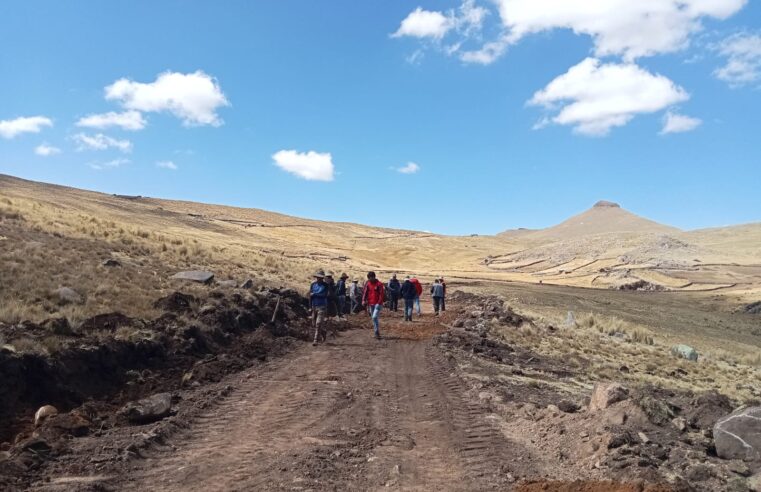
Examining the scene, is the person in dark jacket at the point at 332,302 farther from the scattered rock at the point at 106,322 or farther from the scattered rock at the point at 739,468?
the scattered rock at the point at 739,468

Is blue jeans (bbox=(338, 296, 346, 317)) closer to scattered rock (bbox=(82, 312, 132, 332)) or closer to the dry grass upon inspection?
the dry grass

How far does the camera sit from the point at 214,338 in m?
13.7

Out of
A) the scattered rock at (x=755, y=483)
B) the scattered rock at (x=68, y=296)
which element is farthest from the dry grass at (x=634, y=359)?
the scattered rock at (x=68, y=296)

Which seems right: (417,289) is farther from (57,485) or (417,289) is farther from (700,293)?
(700,293)

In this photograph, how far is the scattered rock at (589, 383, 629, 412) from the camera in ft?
26.9

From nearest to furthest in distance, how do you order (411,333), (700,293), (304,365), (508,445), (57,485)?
1. (57,485)
2. (508,445)
3. (304,365)
4. (411,333)
5. (700,293)

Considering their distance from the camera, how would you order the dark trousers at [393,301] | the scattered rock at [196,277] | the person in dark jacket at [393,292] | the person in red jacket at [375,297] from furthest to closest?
the dark trousers at [393,301]
the person in dark jacket at [393,292]
the scattered rock at [196,277]
the person in red jacket at [375,297]

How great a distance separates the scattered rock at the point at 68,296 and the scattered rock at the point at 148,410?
18.3 ft

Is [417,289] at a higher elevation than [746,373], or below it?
higher

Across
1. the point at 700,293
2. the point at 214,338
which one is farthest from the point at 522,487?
the point at 700,293

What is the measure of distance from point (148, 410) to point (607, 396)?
22.1 feet

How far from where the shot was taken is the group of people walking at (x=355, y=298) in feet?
51.0

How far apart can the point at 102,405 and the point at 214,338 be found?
16.6ft

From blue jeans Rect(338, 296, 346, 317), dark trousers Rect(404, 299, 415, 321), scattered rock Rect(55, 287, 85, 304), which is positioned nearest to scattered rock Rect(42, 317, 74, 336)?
scattered rock Rect(55, 287, 85, 304)
